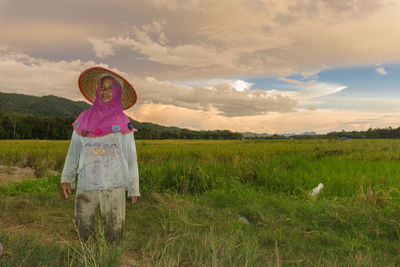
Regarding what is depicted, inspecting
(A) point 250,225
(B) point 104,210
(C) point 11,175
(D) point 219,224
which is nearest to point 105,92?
(B) point 104,210

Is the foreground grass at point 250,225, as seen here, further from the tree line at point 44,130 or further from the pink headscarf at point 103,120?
the tree line at point 44,130

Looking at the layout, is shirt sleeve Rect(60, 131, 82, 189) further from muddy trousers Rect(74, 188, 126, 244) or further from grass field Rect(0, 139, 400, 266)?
grass field Rect(0, 139, 400, 266)

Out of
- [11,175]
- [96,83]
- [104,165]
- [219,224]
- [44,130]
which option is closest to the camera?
[104,165]

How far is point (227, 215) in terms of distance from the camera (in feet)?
14.2

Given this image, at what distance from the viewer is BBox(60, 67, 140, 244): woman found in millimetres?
2438

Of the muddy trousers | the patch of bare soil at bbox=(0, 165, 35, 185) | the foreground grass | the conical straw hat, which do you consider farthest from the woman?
the patch of bare soil at bbox=(0, 165, 35, 185)

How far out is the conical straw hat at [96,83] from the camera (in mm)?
2753

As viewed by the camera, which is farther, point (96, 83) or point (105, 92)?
point (96, 83)

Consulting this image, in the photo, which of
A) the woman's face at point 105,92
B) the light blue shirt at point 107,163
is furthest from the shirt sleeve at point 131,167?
the woman's face at point 105,92

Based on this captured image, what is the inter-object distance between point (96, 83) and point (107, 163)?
1061mm

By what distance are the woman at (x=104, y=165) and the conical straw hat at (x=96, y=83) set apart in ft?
0.70

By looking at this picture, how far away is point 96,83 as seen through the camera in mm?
2955

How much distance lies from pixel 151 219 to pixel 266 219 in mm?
1874

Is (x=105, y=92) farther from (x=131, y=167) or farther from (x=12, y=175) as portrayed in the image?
(x=12, y=175)
